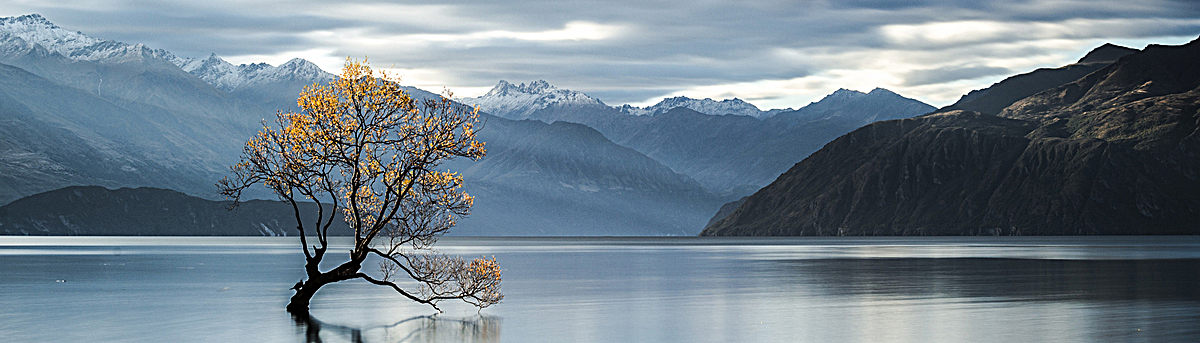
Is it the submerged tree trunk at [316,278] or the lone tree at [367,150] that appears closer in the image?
the lone tree at [367,150]

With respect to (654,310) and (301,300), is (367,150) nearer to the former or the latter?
(301,300)

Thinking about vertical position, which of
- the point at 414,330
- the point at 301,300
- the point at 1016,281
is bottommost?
the point at 1016,281

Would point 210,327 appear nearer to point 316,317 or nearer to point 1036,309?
point 316,317

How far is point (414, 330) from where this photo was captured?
41531mm

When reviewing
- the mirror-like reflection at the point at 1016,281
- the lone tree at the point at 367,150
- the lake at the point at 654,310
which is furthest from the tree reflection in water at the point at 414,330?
the mirror-like reflection at the point at 1016,281

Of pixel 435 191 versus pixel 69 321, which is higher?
pixel 435 191

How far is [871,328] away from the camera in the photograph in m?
40.8

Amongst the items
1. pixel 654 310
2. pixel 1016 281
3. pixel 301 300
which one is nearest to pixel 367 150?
pixel 301 300

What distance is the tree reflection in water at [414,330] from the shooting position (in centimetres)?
3875

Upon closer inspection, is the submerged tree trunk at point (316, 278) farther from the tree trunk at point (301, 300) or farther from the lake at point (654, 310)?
the lake at point (654, 310)

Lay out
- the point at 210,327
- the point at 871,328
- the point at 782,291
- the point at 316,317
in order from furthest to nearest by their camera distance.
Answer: the point at 782,291 < the point at 316,317 < the point at 210,327 < the point at 871,328

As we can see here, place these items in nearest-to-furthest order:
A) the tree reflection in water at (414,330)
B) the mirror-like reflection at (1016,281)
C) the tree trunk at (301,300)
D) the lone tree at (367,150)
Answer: the tree reflection in water at (414,330), the lone tree at (367,150), the tree trunk at (301,300), the mirror-like reflection at (1016,281)

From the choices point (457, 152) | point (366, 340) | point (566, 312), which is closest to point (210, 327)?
point (366, 340)

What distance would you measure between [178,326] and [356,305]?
38.1ft
